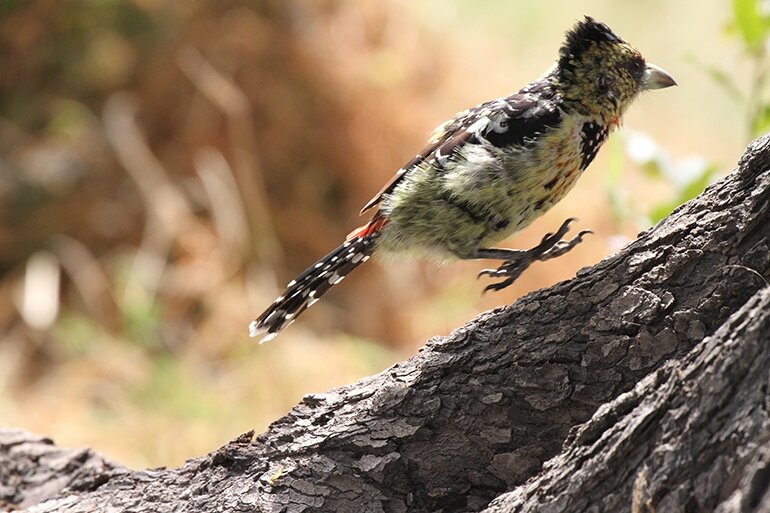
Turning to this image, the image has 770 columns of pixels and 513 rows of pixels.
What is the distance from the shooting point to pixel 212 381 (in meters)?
6.29

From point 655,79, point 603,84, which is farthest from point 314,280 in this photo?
point 655,79

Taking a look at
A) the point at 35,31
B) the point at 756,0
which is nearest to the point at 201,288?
the point at 35,31

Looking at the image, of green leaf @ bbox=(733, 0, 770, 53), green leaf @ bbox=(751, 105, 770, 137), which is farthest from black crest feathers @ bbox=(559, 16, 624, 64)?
green leaf @ bbox=(751, 105, 770, 137)

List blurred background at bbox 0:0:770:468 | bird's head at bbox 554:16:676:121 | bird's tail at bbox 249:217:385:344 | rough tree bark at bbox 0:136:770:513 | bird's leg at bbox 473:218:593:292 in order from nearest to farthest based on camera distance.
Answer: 1. rough tree bark at bbox 0:136:770:513
2. bird's leg at bbox 473:218:593:292
3. bird's head at bbox 554:16:676:121
4. bird's tail at bbox 249:217:385:344
5. blurred background at bbox 0:0:770:468

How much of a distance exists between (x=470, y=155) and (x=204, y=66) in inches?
196

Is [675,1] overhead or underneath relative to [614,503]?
overhead

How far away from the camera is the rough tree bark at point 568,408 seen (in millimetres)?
1790

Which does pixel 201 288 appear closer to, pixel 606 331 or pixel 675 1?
pixel 606 331

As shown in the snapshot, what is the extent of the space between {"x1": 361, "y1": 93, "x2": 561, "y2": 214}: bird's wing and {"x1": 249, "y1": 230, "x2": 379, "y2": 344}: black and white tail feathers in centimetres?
15

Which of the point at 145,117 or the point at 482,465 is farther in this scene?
the point at 145,117

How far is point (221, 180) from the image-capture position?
23.6 feet

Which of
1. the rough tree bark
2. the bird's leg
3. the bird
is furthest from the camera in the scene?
the bird

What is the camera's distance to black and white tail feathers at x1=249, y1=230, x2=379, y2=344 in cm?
324

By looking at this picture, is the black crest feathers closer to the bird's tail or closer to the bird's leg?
the bird's leg
